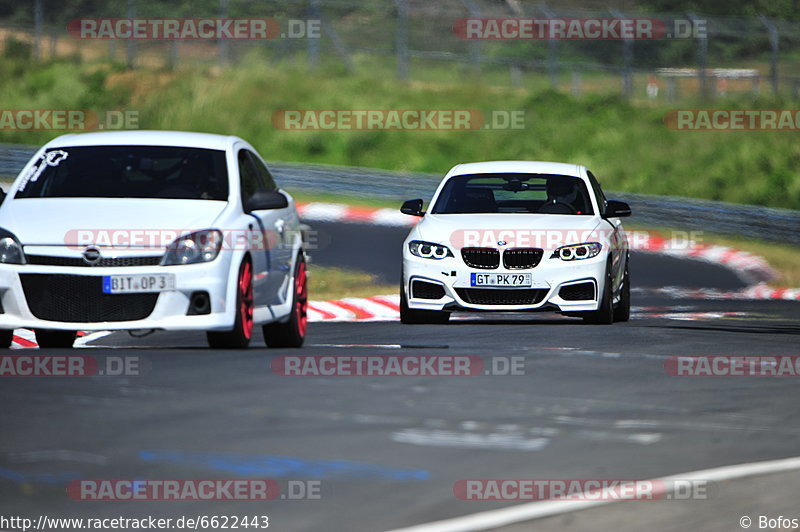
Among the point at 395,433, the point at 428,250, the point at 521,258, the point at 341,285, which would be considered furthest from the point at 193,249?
the point at 341,285

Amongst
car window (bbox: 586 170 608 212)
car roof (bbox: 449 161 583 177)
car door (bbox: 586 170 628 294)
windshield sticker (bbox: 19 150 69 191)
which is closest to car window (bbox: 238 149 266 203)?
windshield sticker (bbox: 19 150 69 191)

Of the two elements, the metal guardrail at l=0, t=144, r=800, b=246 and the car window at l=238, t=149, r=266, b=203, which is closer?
the car window at l=238, t=149, r=266, b=203

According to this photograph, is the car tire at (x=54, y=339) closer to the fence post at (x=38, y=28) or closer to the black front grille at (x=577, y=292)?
the black front grille at (x=577, y=292)

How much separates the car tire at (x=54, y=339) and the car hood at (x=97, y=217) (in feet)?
4.11

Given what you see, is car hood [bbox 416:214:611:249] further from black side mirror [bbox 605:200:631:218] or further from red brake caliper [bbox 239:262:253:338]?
red brake caliper [bbox 239:262:253:338]

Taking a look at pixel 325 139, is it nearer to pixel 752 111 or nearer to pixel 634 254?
pixel 752 111

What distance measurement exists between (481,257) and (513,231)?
0.39 m

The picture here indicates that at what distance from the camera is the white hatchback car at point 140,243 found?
32.5ft

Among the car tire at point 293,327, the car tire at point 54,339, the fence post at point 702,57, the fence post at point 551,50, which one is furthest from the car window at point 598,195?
the fence post at point 551,50

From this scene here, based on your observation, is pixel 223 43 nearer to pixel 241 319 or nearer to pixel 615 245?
pixel 615 245

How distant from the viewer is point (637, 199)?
88.9 ft

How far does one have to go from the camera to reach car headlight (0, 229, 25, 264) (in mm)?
9992

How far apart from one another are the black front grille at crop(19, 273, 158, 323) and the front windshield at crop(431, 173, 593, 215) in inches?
200

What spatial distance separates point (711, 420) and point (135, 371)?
135 inches
